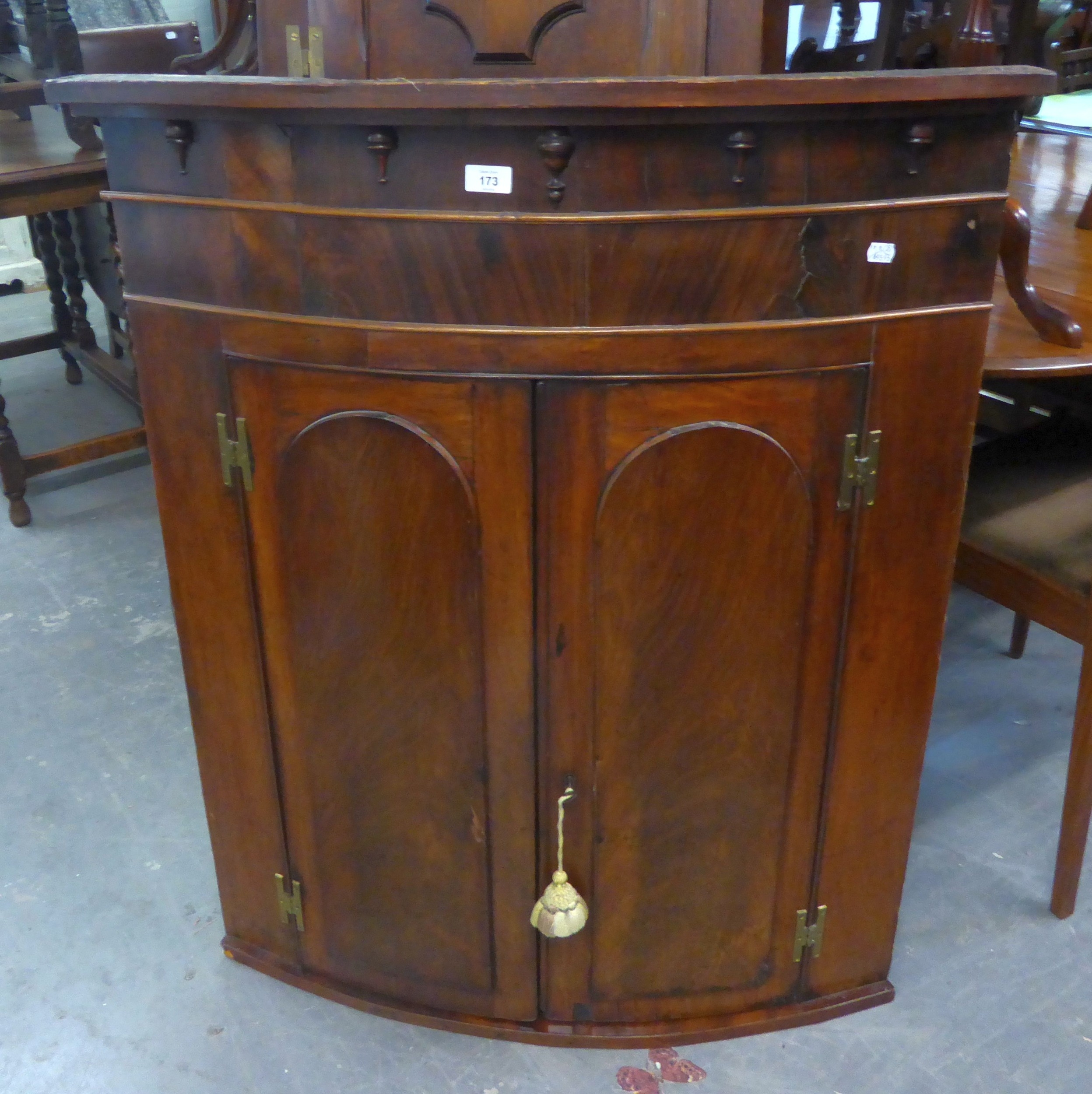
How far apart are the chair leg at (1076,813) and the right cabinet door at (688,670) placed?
537 mm

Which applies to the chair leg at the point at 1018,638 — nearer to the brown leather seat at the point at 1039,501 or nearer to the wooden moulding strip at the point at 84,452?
the brown leather seat at the point at 1039,501

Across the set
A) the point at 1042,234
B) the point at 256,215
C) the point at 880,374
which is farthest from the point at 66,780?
the point at 1042,234

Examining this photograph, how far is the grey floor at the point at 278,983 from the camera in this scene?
1.54 m

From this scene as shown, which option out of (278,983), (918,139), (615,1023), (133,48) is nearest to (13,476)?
(133,48)

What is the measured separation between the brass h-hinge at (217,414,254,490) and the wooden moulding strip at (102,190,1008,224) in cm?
25

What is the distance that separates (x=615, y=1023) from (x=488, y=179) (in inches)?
45.6

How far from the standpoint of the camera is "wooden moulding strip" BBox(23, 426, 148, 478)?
3166mm

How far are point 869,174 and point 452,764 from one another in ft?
2.76

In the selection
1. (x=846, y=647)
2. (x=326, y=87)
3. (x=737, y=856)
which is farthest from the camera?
(x=737, y=856)

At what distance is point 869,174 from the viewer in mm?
1098

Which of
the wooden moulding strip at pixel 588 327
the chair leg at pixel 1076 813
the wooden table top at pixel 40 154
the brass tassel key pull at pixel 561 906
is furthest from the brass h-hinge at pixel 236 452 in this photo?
the wooden table top at pixel 40 154

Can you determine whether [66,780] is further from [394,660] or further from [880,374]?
[880,374]

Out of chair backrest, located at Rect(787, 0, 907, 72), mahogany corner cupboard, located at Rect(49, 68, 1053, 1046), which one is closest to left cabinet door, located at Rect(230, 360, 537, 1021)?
mahogany corner cupboard, located at Rect(49, 68, 1053, 1046)

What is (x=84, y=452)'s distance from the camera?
3.26 metres
